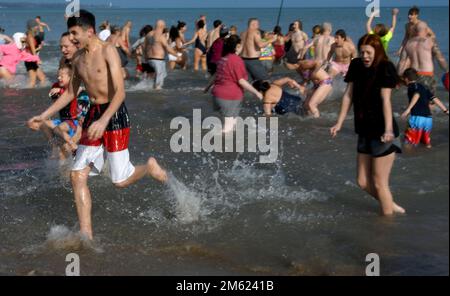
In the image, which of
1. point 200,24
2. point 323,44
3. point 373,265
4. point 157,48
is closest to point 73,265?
point 373,265

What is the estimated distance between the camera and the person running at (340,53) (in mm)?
11812

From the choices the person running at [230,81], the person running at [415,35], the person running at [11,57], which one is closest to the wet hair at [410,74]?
the person running at [415,35]

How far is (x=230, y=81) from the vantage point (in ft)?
31.5

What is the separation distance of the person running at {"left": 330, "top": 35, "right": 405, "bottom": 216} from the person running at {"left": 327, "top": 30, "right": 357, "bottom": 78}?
6.35 metres

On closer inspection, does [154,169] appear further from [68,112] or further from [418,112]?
[418,112]

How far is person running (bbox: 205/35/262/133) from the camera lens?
31.2 feet

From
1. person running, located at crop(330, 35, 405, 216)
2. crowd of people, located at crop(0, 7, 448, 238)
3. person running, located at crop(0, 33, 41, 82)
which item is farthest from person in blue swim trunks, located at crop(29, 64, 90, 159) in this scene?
person running, located at crop(0, 33, 41, 82)

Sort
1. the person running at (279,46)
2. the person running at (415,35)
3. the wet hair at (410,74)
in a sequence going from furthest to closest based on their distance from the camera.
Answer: the person running at (279,46)
the person running at (415,35)
the wet hair at (410,74)

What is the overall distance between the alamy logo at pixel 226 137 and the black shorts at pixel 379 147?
281 centimetres

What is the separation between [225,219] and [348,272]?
5.05 ft

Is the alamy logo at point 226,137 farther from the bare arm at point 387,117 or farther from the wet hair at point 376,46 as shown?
the wet hair at point 376,46

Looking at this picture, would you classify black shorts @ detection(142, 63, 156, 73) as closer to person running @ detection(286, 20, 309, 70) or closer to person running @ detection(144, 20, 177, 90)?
person running @ detection(144, 20, 177, 90)
